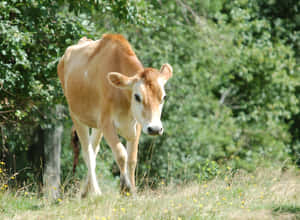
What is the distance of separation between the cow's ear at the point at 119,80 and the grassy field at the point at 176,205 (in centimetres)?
124

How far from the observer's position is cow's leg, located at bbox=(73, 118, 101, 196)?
6363mm

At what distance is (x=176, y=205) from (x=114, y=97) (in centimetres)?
161

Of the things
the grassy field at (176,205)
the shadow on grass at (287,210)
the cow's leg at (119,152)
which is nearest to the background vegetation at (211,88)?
the cow's leg at (119,152)

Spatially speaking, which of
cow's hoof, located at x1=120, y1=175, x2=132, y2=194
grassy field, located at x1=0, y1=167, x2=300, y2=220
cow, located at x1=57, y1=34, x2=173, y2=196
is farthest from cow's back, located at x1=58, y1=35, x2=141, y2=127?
grassy field, located at x1=0, y1=167, x2=300, y2=220

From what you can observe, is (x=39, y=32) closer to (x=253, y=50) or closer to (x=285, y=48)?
(x=253, y=50)

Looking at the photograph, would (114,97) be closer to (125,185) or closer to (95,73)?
(95,73)

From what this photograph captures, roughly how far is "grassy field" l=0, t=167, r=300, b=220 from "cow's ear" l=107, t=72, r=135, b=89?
4.07 feet

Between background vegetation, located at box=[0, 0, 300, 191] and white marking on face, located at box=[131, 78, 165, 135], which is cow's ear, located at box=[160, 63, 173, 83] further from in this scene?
background vegetation, located at box=[0, 0, 300, 191]

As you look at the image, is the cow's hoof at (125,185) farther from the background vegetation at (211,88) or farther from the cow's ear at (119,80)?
the background vegetation at (211,88)

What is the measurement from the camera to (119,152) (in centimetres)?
570

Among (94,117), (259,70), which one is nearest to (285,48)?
(259,70)

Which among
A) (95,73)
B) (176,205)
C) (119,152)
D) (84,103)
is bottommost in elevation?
(176,205)

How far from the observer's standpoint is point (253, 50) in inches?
576

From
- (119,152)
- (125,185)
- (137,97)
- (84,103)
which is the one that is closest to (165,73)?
(137,97)
